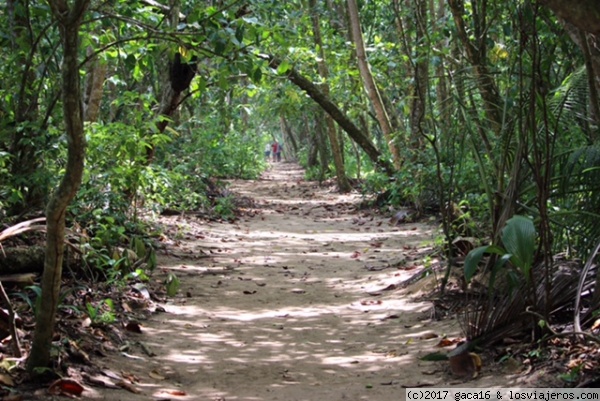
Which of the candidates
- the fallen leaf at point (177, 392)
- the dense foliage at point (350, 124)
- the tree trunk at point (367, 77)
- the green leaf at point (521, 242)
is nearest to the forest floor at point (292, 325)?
the fallen leaf at point (177, 392)

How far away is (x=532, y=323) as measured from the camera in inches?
172

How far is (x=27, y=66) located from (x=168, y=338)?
2.68 m

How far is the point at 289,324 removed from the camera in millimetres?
6012

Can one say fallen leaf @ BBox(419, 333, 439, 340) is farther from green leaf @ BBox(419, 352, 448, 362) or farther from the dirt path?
green leaf @ BBox(419, 352, 448, 362)

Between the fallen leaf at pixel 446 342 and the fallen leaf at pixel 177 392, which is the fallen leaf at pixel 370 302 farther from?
the fallen leaf at pixel 177 392

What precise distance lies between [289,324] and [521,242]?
2.72m

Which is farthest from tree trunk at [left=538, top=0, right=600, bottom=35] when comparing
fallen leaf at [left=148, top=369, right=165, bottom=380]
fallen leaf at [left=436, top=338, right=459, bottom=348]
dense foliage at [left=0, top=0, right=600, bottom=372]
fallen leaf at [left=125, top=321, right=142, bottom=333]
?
fallen leaf at [left=125, top=321, right=142, bottom=333]

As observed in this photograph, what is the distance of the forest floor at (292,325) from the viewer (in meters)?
4.28

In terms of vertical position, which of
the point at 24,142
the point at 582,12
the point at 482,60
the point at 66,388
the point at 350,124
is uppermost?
the point at 482,60

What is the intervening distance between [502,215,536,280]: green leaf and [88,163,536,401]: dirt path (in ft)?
2.38

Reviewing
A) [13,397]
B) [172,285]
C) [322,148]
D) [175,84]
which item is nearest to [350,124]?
[175,84]

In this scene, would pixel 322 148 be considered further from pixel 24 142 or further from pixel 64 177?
pixel 64 177

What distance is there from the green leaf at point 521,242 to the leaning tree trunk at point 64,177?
238cm

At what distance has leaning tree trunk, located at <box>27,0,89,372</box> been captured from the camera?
364 cm
